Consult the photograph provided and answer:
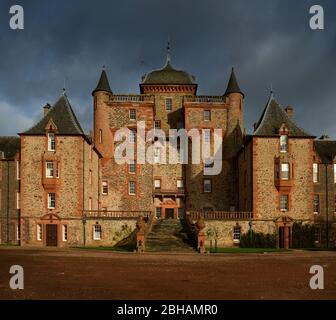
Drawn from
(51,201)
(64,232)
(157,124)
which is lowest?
(64,232)

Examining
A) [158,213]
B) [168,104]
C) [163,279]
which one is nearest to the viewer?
[163,279]

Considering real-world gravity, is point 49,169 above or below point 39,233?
above

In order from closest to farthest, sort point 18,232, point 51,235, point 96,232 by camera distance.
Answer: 1. point 51,235
2. point 96,232
3. point 18,232

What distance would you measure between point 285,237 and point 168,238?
10851mm

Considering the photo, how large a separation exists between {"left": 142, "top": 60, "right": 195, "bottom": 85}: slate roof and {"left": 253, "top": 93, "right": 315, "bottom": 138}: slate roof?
42.3 ft

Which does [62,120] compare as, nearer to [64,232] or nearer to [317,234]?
[64,232]

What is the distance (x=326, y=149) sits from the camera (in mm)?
44812

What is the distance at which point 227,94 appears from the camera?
47.8 m

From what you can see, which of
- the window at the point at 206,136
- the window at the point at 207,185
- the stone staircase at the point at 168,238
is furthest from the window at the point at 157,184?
the stone staircase at the point at 168,238

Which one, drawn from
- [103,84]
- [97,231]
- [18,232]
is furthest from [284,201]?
[18,232]

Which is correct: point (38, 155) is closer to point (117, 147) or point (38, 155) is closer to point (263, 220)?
point (117, 147)

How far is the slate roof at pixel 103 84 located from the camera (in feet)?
154
